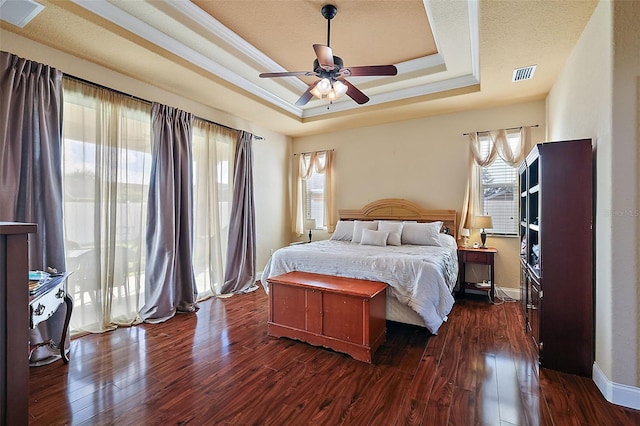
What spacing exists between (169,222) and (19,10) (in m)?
2.19

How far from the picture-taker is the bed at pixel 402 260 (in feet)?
9.32

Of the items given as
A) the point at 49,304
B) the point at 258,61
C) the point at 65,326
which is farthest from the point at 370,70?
the point at 65,326

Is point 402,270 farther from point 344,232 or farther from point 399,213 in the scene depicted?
point 399,213

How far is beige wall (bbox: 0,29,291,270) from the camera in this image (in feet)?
9.70

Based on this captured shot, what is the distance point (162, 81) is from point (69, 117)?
1.05 meters

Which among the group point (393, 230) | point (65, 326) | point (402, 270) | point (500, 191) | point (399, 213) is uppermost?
point (500, 191)

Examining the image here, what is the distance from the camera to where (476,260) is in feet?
13.8

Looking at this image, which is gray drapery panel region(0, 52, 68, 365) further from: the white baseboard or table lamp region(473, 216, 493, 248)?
table lamp region(473, 216, 493, 248)


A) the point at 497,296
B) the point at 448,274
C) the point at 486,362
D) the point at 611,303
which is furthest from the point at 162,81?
the point at 497,296

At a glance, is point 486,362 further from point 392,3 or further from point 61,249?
point 61,249

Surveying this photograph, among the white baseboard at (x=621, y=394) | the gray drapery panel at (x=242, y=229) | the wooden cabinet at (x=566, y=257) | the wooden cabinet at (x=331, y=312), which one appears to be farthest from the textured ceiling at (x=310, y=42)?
the white baseboard at (x=621, y=394)

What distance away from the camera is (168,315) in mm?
3535

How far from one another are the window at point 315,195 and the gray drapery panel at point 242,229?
4.58 feet

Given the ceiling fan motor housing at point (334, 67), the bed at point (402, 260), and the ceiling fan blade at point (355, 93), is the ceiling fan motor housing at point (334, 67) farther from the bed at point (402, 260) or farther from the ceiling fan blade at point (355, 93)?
the bed at point (402, 260)
